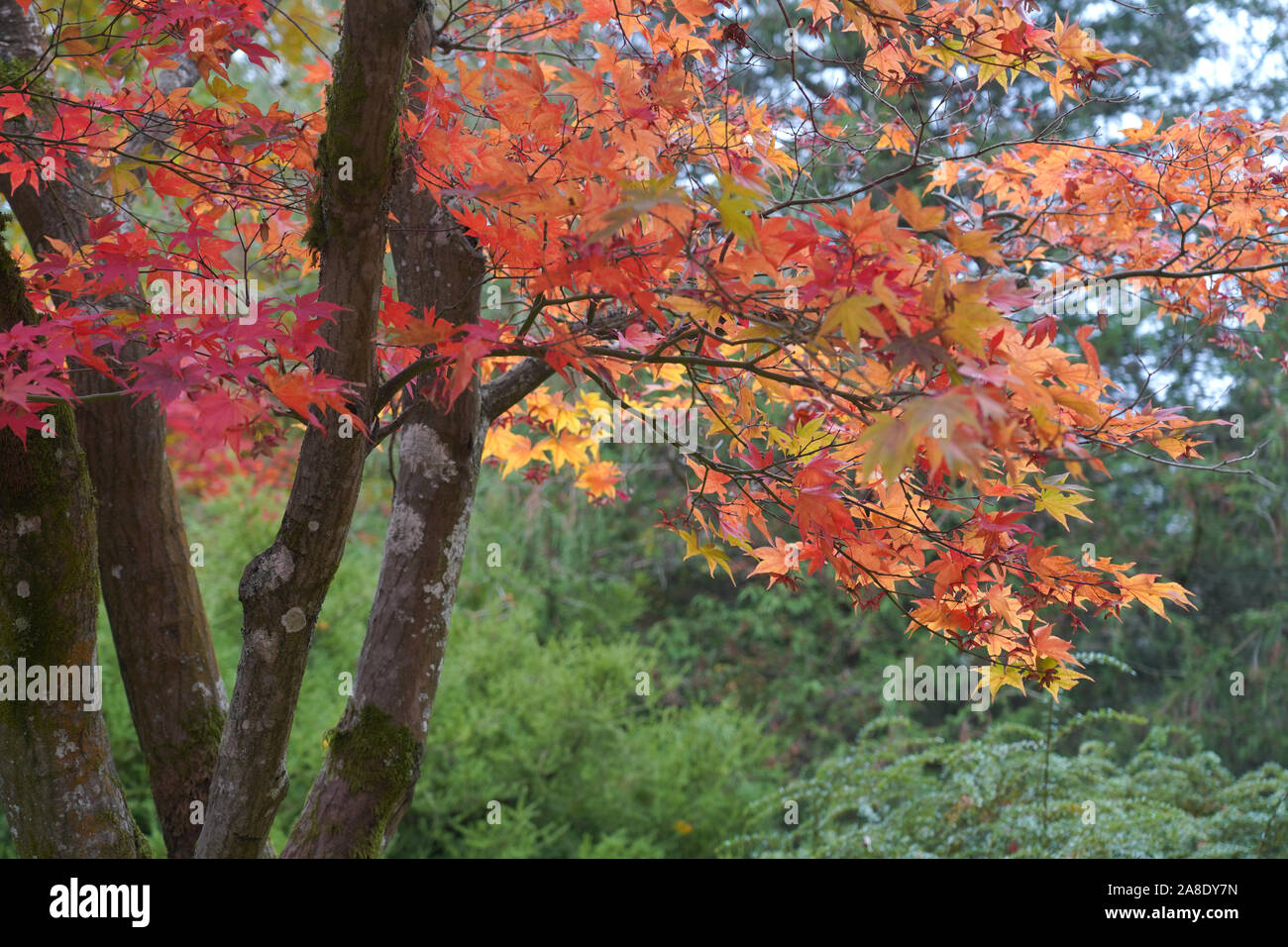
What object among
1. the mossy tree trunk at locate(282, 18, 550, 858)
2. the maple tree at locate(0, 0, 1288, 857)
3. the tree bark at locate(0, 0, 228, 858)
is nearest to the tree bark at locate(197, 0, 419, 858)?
the maple tree at locate(0, 0, 1288, 857)

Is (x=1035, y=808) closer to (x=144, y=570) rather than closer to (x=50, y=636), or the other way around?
(x=144, y=570)

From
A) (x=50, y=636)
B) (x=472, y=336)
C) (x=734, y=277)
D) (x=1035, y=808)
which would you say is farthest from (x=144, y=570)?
(x=1035, y=808)

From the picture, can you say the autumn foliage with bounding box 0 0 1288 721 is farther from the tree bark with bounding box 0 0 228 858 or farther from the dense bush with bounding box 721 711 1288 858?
the dense bush with bounding box 721 711 1288 858

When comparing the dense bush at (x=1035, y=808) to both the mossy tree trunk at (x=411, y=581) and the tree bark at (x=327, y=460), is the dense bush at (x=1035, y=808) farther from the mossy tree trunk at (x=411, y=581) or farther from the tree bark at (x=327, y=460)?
the tree bark at (x=327, y=460)

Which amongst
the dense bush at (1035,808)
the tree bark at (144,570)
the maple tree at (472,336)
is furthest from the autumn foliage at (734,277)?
the dense bush at (1035,808)

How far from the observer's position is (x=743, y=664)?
6.66 m

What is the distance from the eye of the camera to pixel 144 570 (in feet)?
7.36

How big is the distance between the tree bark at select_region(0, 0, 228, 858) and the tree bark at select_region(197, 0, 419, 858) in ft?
1.78

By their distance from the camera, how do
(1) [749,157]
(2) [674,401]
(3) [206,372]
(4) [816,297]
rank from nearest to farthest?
(4) [816,297] → (3) [206,372] → (1) [749,157] → (2) [674,401]

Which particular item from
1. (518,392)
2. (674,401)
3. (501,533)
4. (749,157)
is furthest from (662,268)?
(501,533)

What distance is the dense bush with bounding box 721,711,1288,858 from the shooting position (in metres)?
3.36
